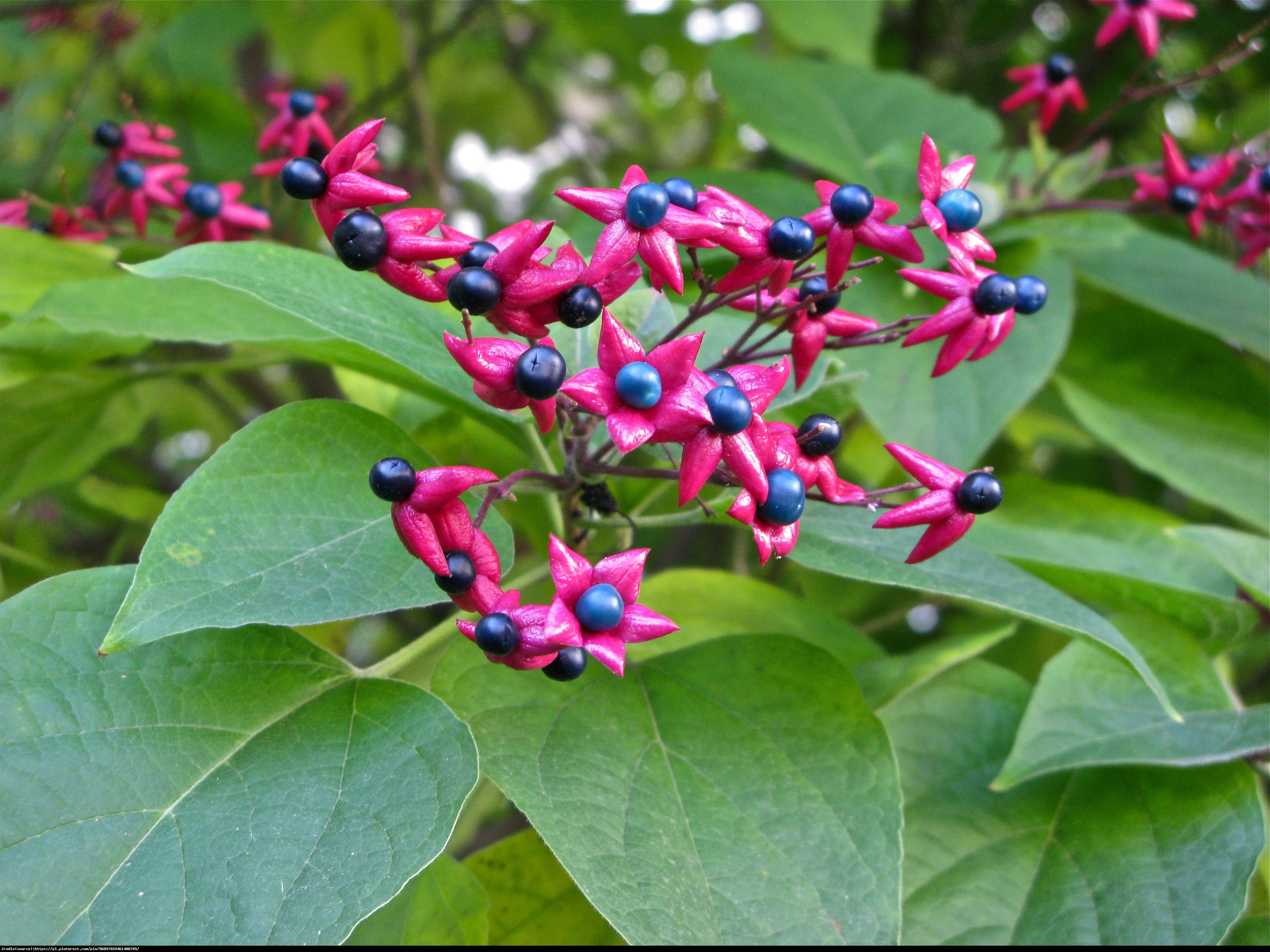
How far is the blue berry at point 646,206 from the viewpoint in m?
0.63

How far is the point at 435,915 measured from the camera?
926 mm

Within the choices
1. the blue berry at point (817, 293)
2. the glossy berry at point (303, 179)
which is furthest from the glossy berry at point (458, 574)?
the blue berry at point (817, 293)

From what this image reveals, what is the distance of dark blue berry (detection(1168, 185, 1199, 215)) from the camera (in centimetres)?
124

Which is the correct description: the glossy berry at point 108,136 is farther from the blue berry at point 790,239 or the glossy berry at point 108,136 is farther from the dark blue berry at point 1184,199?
the dark blue berry at point 1184,199

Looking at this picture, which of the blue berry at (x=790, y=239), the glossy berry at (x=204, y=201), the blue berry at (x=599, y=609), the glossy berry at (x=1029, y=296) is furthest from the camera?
the glossy berry at (x=204, y=201)

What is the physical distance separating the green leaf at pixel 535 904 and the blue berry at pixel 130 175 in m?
0.89

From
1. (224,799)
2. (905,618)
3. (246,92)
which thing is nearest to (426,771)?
(224,799)

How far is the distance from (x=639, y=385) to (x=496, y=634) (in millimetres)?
170

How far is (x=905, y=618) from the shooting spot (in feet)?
5.10

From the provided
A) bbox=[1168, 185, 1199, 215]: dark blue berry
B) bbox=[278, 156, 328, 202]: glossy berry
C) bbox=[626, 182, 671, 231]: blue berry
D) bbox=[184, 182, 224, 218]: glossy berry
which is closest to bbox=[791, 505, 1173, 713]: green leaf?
bbox=[626, 182, 671, 231]: blue berry

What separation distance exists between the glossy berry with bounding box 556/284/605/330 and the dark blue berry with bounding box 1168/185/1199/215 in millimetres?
964

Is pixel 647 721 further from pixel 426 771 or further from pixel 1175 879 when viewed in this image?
pixel 1175 879

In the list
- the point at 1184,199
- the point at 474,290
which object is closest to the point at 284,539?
the point at 474,290

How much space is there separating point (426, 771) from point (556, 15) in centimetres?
217
